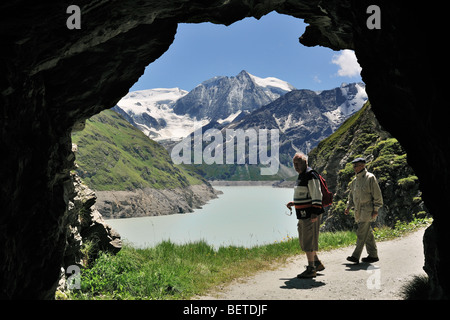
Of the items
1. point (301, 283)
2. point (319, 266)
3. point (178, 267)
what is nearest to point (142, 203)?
point (178, 267)

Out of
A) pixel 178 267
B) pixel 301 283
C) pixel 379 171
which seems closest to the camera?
pixel 301 283

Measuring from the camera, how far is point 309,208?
8469 mm

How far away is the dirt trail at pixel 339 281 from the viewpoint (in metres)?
7.19

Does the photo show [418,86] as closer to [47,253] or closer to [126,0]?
[126,0]

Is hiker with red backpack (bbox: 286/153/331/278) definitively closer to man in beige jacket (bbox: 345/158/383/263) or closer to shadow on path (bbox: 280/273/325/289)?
shadow on path (bbox: 280/273/325/289)

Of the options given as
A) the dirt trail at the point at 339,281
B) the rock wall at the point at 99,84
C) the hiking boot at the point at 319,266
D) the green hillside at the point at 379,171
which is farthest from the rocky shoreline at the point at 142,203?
the rock wall at the point at 99,84

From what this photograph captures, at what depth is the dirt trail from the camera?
23.6 feet

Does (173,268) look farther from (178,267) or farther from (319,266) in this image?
(319,266)

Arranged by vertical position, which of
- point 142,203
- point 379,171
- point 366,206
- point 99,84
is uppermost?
point 99,84

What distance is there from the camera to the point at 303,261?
11.3 metres

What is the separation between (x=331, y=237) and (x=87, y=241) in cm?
990

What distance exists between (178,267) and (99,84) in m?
5.59

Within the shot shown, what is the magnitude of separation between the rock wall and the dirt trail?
171cm

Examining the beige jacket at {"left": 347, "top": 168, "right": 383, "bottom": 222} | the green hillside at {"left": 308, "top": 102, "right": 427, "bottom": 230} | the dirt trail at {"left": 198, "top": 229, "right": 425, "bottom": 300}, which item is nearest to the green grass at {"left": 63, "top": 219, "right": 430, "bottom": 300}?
the dirt trail at {"left": 198, "top": 229, "right": 425, "bottom": 300}
